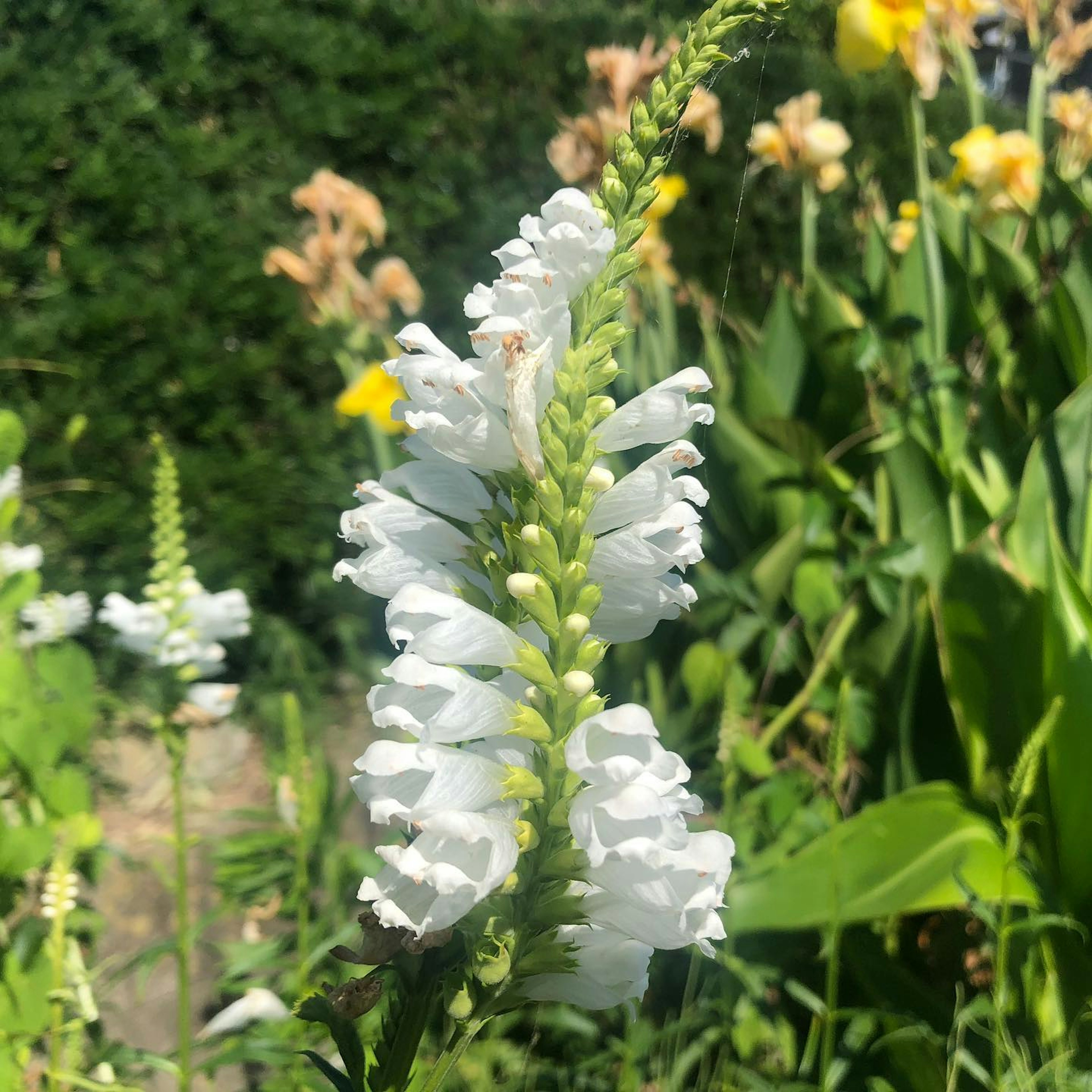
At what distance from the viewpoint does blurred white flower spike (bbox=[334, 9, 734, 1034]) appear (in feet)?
0.94

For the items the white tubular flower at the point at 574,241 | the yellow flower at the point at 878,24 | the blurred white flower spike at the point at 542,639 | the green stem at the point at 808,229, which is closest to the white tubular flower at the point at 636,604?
the blurred white flower spike at the point at 542,639

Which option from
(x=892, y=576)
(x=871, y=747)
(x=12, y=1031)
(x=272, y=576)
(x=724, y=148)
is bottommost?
(x=12, y=1031)

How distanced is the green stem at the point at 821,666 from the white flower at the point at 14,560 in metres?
0.80

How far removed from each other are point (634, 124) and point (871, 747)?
99 centimetres

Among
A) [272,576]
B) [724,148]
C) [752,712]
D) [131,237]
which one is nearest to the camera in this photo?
[752,712]

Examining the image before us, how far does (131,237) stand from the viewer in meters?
1.94

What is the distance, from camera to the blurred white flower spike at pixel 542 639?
0.94 ft

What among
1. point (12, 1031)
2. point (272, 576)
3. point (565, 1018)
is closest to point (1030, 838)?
point (565, 1018)

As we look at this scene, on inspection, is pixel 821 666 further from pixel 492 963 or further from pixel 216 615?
pixel 492 963

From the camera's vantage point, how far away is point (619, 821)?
0.96ft

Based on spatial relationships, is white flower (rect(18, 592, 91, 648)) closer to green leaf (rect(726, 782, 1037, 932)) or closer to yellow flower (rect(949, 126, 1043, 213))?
green leaf (rect(726, 782, 1037, 932))

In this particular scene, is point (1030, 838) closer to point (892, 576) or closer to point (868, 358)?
point (892, 576)

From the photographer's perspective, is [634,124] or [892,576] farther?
[892,576]

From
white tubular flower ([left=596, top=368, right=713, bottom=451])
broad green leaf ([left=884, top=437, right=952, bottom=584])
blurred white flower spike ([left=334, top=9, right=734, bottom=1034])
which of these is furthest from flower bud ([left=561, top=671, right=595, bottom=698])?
broad green leaf ([left=884, top=437, right=952, bottom=584])
